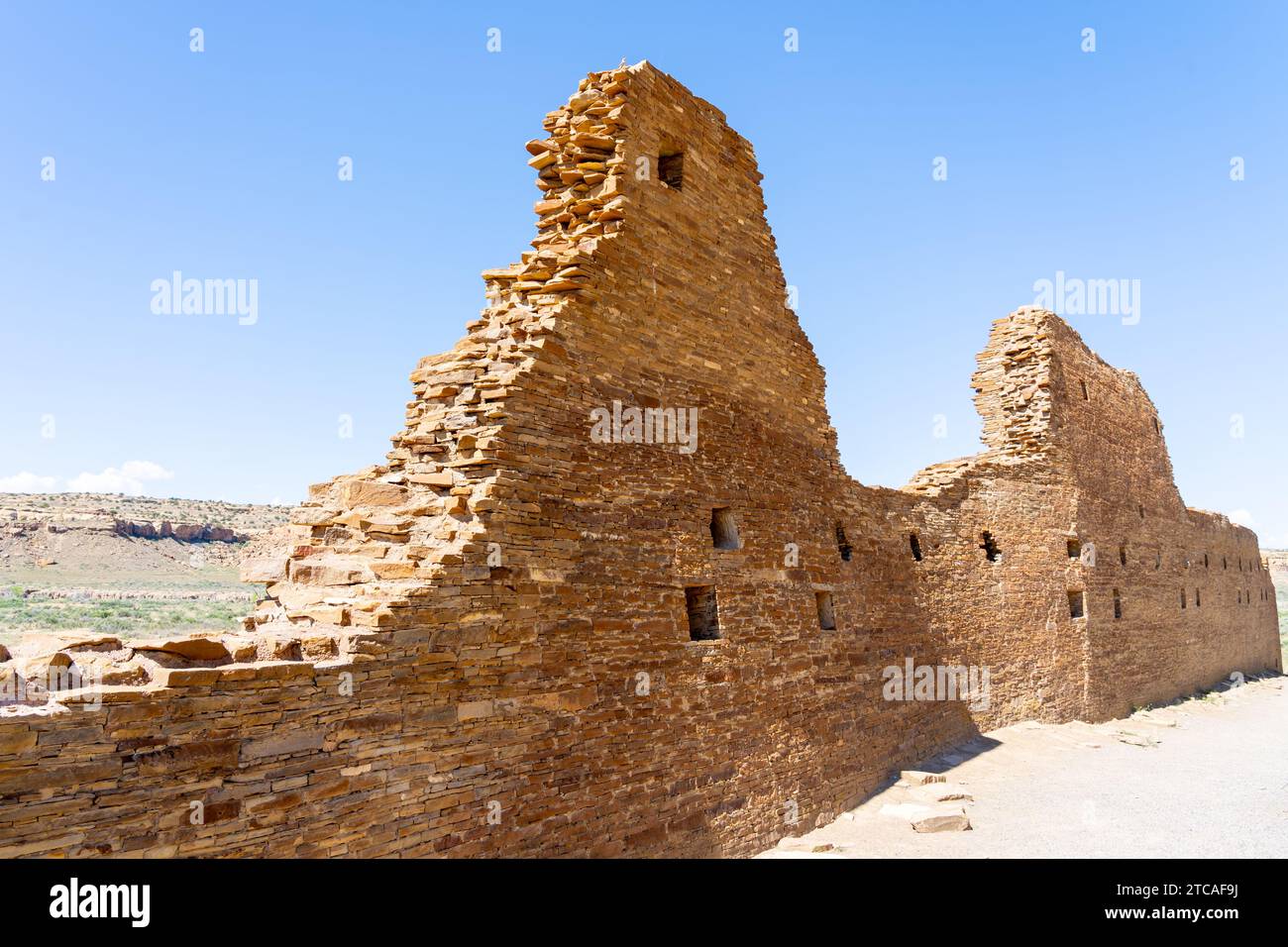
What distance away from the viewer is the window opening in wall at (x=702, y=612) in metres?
9.78

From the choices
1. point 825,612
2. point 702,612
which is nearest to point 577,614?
point 702,612

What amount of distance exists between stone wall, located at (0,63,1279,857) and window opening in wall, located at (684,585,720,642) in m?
0.04

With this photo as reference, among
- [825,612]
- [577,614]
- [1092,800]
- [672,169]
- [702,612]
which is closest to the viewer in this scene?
[577,614]

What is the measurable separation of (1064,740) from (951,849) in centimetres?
813

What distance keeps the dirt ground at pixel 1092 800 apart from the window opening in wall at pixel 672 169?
8091mm

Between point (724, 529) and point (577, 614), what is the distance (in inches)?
113

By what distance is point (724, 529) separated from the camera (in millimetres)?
10305

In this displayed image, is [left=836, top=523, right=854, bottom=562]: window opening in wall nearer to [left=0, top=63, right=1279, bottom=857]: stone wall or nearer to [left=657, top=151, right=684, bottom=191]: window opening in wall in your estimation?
[left=0, top=63, right=1279, bottom=857]: stone wall

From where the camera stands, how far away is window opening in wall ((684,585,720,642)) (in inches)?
385

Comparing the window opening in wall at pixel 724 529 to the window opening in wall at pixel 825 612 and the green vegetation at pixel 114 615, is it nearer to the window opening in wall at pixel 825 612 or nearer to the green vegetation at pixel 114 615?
the window opening in wall at pixel 825 612

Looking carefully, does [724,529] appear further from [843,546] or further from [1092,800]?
[1092,800]

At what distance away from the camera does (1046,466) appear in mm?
18844
